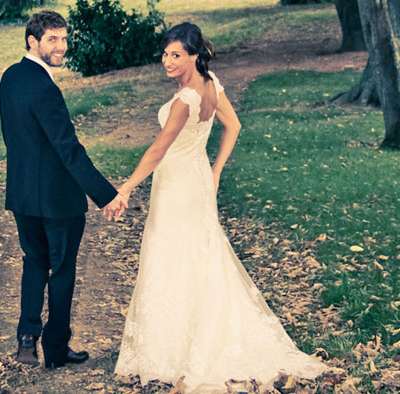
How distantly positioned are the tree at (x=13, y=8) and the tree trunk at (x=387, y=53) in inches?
1435

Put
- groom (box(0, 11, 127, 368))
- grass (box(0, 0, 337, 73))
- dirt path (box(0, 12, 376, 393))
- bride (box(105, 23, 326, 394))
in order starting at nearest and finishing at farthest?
groom (box(0, 11, 127, 368)), bride (box(105, 23, 326, 394)), dirt path (box(0, 12, 376, 393)), grass (box(0, 0, 337, 73))

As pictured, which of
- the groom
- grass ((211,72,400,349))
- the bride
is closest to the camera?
the groom

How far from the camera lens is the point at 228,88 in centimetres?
2405

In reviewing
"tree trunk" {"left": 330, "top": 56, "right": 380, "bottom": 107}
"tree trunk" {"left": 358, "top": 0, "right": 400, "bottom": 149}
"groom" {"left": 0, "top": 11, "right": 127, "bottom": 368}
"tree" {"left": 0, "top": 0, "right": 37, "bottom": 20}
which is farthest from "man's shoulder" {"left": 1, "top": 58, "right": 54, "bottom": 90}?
"tree" {"left": 0, "top": 0, "right": 37, "bottom": 20}

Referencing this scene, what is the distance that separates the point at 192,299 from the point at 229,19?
36396mm

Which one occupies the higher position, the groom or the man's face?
the man's face

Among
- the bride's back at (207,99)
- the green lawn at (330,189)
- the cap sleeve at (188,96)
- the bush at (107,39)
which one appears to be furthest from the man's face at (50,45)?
the bush at (107,39)

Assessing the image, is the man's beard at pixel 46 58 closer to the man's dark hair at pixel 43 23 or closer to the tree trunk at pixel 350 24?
the man's dark hair at pixel 43 23

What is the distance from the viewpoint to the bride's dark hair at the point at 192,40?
609 cm

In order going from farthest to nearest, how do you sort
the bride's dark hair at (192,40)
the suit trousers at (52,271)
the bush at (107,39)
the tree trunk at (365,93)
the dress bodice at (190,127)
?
the bush at (107,39) < the tree trunk at (365,93) < the suit trousers at (52,271) < the dress bodice at (190,127) < the bride's dark hair at (192,40)

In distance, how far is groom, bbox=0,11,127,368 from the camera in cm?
630

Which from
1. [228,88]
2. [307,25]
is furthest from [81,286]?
[307,25]

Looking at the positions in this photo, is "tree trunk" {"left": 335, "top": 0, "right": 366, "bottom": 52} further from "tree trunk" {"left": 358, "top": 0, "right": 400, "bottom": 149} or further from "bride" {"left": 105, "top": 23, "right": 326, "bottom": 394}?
"bride" {"left": 105, "top": 23, "right": 326, "bottom": 394}

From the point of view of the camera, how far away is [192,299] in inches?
260
